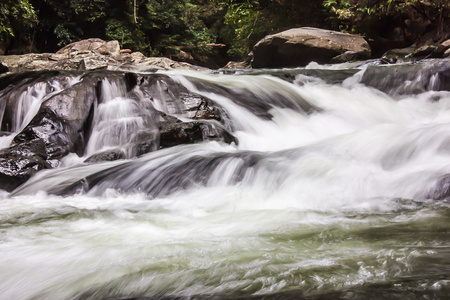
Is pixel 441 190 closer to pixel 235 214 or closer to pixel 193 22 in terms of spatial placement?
pixel 235 214

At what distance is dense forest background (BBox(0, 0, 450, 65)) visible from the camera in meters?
13.2

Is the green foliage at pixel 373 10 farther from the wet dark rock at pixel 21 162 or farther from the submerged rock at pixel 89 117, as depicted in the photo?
the wet dark rock at pixel 21 162

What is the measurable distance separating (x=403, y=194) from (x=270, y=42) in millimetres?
10479

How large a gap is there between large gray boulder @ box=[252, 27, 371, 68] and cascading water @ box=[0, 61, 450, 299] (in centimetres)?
619

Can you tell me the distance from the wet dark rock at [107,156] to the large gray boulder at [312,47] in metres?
9.06

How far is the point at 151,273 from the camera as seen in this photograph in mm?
1723

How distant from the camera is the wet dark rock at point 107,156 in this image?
4641mm

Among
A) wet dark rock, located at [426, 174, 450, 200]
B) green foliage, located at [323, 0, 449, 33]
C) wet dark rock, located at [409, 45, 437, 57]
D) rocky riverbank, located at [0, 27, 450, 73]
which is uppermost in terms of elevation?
green foliage, located at [323, 0, 449, 33]

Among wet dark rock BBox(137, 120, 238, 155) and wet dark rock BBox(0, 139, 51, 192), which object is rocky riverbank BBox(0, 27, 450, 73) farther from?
wet dark rock BBox(137, 120, 238, 155)

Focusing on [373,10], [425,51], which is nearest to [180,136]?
[425,51]

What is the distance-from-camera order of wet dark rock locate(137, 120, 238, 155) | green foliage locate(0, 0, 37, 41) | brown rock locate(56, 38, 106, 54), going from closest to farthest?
wet dark rock locate(137, 120, 238, 155) → green foliage locate(0, 0, 37, 41) → brown rock locate(56, 38, 106, 54)

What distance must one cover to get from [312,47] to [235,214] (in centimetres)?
1040

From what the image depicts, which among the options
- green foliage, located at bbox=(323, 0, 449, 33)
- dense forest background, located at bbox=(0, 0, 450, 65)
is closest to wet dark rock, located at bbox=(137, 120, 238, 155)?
dense forest background, located at bbox=(0, 0, 450, 65)

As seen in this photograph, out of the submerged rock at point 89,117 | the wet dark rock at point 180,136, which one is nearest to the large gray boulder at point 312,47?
the submerged rock at point 89,117
